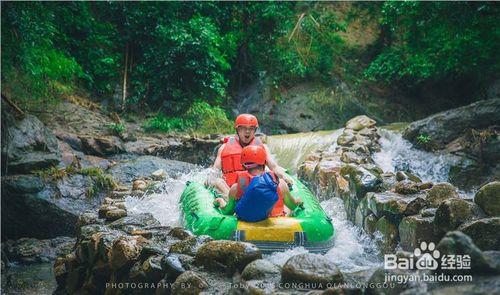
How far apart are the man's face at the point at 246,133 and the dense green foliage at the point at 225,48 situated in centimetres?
464

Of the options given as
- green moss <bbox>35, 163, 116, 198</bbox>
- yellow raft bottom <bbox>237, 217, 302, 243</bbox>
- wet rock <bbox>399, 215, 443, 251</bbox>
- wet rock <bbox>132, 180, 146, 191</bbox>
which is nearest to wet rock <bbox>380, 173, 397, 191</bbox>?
wet rock <bbox>399, 215, 443, 251</bbox>

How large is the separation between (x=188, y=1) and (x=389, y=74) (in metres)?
5.96

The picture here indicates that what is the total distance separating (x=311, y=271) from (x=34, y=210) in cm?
549

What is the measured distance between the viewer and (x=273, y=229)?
187 inches

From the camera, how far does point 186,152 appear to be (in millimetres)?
11227

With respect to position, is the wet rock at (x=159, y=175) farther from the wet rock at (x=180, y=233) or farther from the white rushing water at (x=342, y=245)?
the wet rock at (x=180, y=233)

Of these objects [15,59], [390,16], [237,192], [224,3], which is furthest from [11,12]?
[390,16]

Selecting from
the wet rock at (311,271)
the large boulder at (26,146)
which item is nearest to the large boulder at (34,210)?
the large boulder at (26,146)

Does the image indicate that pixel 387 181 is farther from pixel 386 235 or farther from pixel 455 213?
pixel 455 213

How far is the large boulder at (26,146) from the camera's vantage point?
7.60 meters

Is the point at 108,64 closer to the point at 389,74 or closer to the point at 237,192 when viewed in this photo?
the point at 389,74

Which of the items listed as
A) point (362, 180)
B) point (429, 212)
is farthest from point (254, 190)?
point (362, 180)

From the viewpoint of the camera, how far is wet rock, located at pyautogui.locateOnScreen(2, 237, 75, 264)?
21.7 feet

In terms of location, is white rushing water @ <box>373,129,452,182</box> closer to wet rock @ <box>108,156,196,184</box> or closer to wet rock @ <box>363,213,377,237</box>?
wet rock @ <box>363,213,377,237</box>
